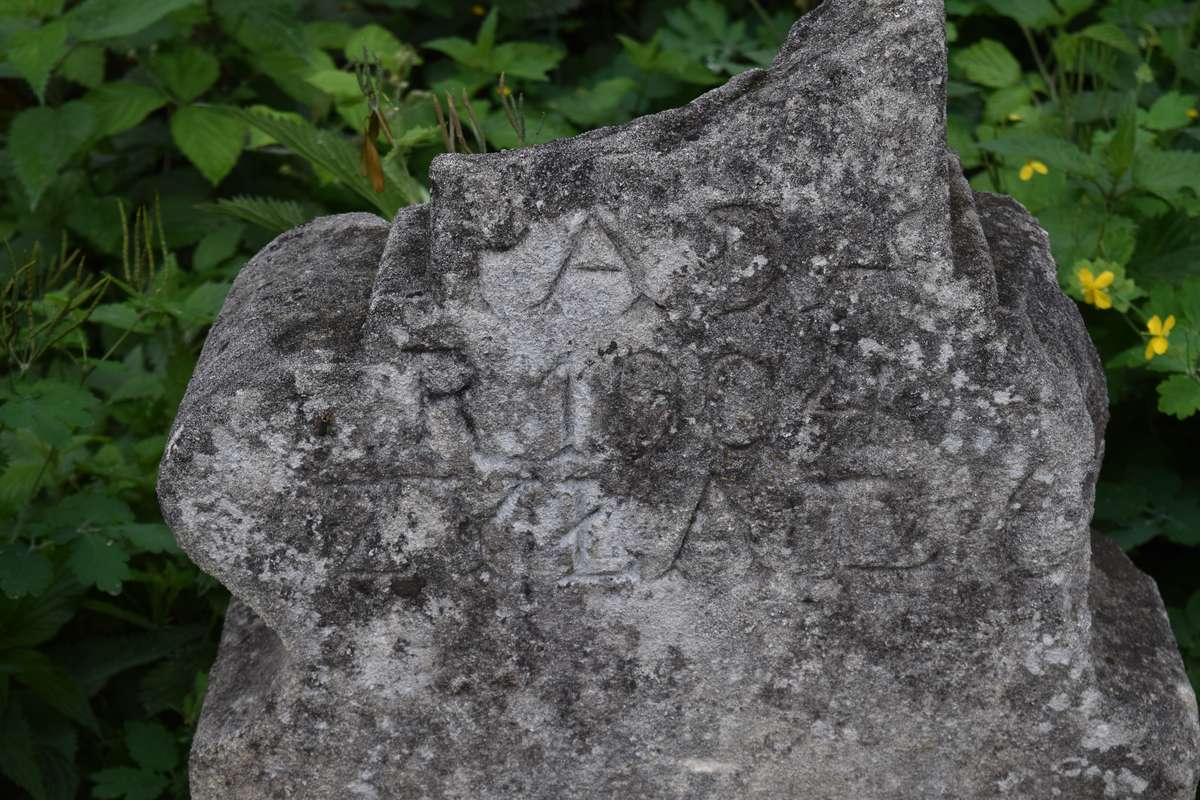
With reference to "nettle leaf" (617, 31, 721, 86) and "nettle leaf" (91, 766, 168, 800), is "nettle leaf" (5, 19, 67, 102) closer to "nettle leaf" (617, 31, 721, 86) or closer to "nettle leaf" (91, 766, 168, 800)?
"nettle leaf" (617, 31, 721, 86)

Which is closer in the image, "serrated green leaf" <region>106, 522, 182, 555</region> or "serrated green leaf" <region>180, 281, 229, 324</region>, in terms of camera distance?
Answer: "serrated green leaf" <region>106, 522, 182, 555</region>

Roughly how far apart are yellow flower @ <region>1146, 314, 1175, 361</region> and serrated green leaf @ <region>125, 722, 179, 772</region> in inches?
75.8

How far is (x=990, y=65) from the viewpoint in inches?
144

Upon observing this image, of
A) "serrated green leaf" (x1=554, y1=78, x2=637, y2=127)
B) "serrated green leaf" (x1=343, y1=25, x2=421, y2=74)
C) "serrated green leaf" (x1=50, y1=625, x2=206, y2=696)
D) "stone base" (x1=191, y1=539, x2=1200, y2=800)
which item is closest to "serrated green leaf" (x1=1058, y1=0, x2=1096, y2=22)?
"serrated green leaf" (x1=554, y1=78, x2=637, y2=127)

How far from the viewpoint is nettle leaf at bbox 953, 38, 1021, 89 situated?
362 centimetres

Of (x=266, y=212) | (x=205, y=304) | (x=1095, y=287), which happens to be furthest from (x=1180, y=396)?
(x=205, y=304)

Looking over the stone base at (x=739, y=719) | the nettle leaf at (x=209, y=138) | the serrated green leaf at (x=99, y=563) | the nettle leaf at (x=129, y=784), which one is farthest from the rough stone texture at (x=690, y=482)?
the nettle leaf at (x=209, y=138)

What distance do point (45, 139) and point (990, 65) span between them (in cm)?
231

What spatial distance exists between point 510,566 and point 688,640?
11.2 inches

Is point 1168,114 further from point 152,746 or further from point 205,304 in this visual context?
point 152,746

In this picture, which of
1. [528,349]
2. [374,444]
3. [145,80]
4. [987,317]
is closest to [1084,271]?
[987,317]

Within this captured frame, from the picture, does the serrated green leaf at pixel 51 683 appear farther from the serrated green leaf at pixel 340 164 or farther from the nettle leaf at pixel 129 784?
the serrated green leaf at pixel 340 164

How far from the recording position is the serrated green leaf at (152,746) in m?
2.67

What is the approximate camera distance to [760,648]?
2.14m
